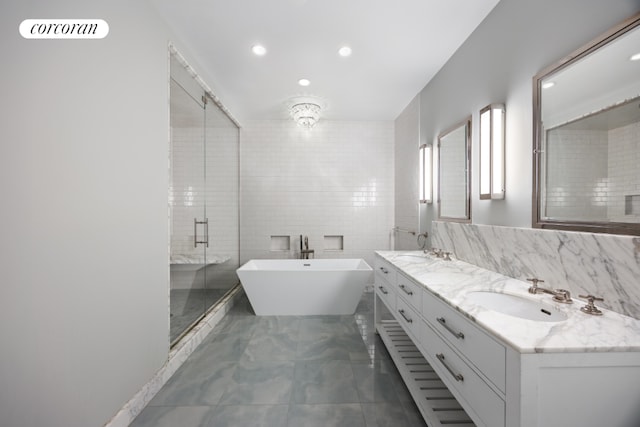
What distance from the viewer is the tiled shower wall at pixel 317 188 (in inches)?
169

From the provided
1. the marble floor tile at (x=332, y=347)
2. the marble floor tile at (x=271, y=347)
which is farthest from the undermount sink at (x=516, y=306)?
the marble floor tile at (x=271, y=347)

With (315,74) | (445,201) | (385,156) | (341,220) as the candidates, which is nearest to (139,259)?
(315,74)

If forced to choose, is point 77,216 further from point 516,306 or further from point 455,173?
point 455,173

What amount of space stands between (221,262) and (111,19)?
2591 mm

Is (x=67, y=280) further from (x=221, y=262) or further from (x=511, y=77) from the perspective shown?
(x=511, y=77)

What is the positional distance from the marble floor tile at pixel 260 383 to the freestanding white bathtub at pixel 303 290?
101cm

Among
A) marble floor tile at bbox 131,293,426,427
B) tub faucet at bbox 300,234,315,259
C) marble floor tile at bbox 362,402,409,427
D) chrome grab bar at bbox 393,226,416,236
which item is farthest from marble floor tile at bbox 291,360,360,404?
tub faucet at bbox 300,234,315,259

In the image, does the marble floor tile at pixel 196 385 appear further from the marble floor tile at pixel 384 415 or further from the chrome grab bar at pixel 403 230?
the chrome grab bar at pixel 403 230

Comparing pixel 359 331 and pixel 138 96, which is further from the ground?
pixel 138 96

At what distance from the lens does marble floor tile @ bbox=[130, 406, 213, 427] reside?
1650 mm

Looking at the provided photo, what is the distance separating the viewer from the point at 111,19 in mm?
1541

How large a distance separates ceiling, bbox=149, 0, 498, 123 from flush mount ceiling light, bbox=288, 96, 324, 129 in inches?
3.4

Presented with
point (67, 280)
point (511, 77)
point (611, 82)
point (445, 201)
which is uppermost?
point (511, 77)

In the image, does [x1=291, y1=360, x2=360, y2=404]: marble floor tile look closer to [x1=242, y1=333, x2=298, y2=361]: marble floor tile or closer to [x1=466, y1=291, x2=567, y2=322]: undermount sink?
[x1=242, y1=333, x2=298, y2=361]: marble floor tile
